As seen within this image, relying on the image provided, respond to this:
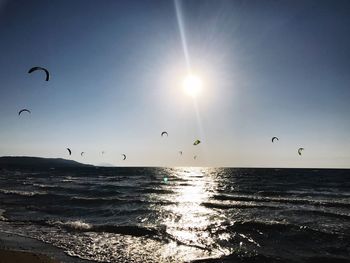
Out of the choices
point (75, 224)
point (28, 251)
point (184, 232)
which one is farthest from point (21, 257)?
point (184, 232)

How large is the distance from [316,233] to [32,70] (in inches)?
735

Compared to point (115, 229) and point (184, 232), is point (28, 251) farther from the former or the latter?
point (184, 232)

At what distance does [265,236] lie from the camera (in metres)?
16.7

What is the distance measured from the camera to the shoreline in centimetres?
1055

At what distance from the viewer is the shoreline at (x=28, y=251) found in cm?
1055

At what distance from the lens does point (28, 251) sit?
12.0 m

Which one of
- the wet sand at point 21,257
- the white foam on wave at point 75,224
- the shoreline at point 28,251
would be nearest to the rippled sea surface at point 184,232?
the white foam on wave at point 75,224

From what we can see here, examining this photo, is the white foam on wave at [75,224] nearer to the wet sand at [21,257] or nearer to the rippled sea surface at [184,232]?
the rippled sea surface at [184,232]

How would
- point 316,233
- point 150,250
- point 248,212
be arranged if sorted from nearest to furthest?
point 150,250 → point 316,233 → point 248,212

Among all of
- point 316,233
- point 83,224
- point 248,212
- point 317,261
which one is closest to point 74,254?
point 83,224

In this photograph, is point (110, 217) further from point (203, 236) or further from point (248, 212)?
point (248, 212)

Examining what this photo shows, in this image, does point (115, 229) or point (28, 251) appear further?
point (115, 229)

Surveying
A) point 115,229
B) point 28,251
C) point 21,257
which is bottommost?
point 115,229

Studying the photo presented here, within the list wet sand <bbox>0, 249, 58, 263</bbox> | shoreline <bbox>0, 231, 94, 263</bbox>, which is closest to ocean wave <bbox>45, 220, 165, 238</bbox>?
shoreline <bbox>0, 231, 94, 263</bbox>
